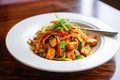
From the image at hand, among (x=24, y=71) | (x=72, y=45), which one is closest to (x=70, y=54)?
(x=72, y=45)

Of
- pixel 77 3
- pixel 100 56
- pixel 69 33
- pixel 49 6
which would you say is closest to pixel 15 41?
pixel 69 33

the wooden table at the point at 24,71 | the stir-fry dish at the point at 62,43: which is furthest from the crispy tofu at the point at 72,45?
the wooden table at the point at 24,71

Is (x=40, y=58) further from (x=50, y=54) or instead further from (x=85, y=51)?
(x=85, y=51)

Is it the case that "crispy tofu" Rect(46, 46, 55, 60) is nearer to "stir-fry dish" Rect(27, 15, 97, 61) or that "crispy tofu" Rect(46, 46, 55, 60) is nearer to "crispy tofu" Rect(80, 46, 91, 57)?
"stir-fry dish" Rect(27, 15, 97, 61)

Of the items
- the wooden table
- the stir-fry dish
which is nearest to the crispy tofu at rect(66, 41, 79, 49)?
the stir-fry dish

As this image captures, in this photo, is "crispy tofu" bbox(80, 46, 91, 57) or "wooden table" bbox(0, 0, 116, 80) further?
"crispy tofu" bbox(80, 46, 91, 57)

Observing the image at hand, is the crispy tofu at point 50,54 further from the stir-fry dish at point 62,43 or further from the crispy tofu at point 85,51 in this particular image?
the crispy tofu at point 85,51

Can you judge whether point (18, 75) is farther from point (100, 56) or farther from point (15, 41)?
point (100, 56)

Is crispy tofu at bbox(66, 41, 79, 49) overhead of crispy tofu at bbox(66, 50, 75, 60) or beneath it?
overhead
